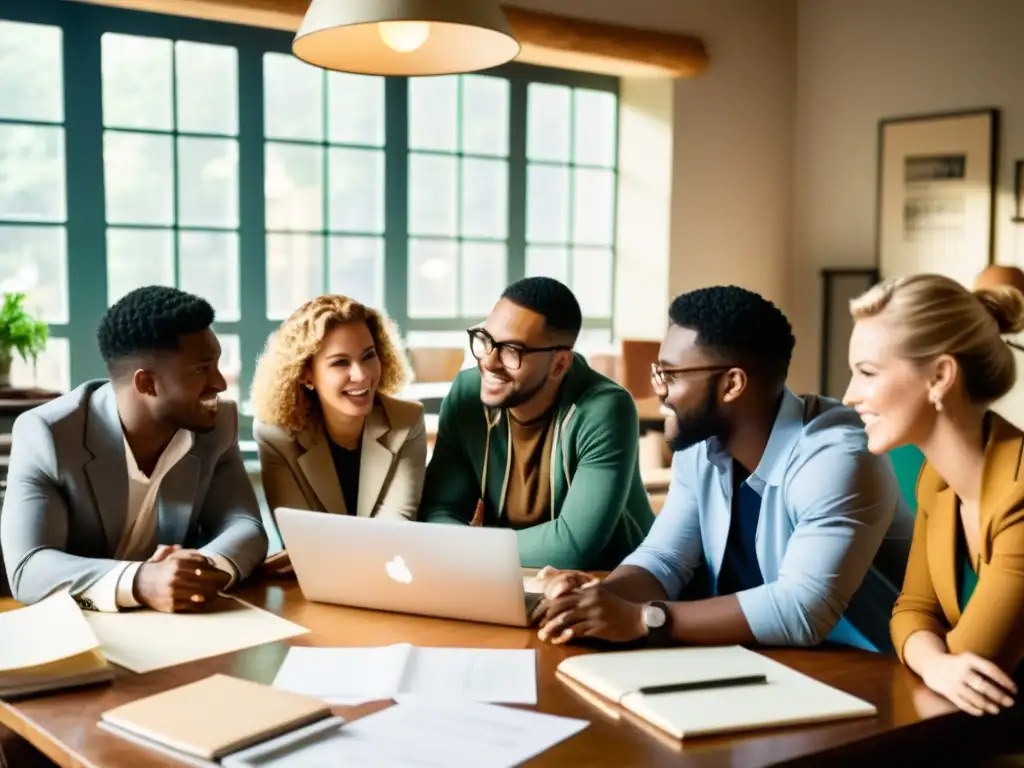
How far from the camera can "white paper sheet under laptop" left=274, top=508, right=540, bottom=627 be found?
1.74m

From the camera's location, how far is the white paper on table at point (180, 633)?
5.38 ft

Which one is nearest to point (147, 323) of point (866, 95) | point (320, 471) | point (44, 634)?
point (320, 471)

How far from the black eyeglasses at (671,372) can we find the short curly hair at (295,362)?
772 millimetres

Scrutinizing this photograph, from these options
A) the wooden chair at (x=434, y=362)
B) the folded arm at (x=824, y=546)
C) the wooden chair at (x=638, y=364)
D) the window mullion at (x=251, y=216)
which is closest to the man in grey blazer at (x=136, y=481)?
the folded arm at (x=824, y=546)

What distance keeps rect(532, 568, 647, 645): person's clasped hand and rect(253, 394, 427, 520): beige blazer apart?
0.77 meters

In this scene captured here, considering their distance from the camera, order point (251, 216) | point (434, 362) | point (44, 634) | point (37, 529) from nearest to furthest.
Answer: point (44, 634)
point (37, 529)
point (251, 216)
point (434, 362)

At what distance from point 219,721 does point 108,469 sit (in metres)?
0.85

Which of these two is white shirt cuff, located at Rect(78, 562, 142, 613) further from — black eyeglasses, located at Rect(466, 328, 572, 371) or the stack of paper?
black eyeglasses, located at Rect(466, 328, 572, 371)

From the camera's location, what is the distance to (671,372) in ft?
6.54

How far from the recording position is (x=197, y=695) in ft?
4.69

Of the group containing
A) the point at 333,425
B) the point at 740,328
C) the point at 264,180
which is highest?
the point at 264,180

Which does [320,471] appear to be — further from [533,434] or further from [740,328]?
[740,328]

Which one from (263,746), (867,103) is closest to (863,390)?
(263,746)

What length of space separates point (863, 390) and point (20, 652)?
48.6 inches
